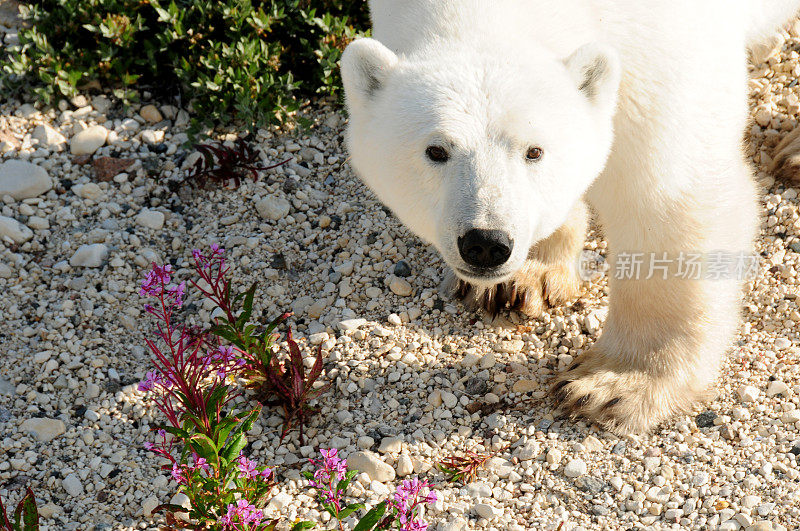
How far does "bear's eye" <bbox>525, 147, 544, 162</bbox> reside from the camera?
2555 mm

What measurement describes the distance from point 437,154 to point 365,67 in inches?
15.1

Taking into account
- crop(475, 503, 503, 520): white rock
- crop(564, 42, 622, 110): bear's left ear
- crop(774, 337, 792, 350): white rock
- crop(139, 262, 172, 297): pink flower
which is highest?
crop(564, 42, 622, 110): bear's left ear

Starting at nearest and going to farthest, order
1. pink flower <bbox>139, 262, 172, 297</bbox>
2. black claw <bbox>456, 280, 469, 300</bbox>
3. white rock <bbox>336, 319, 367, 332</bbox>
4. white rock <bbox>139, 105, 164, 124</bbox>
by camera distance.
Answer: pink flower <bbox>139, 262, 172, 297</bbox> < white rock <bbox>336, 319, 367, 332</bbox> < black claw <bbox>456, 280, 469, 300</bbox> < white rock <bbox>139, 105, 164, 124</bbox>

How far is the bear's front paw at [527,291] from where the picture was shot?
3762 millimetres

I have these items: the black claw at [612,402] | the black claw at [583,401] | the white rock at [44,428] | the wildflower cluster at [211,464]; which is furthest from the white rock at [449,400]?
the white rock at [44,428]

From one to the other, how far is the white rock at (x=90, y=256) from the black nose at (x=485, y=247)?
2030 millimetres

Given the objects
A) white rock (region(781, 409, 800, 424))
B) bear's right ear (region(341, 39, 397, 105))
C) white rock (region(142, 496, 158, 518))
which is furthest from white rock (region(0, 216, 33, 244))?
white rock (region(781, 409, 800, 424))

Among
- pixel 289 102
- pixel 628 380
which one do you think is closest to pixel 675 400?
pixel 628 380

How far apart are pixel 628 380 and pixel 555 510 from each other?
66cm

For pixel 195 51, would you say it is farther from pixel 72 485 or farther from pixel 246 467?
pixel 246 467

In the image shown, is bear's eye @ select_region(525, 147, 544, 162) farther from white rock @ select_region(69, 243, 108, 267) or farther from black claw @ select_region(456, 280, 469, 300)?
white rock @ select_region(69, 243, 108, 267)

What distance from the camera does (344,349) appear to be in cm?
361

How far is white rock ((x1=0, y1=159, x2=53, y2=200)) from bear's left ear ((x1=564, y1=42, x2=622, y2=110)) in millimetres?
2720

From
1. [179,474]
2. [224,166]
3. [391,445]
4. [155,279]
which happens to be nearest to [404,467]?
[391,445]
